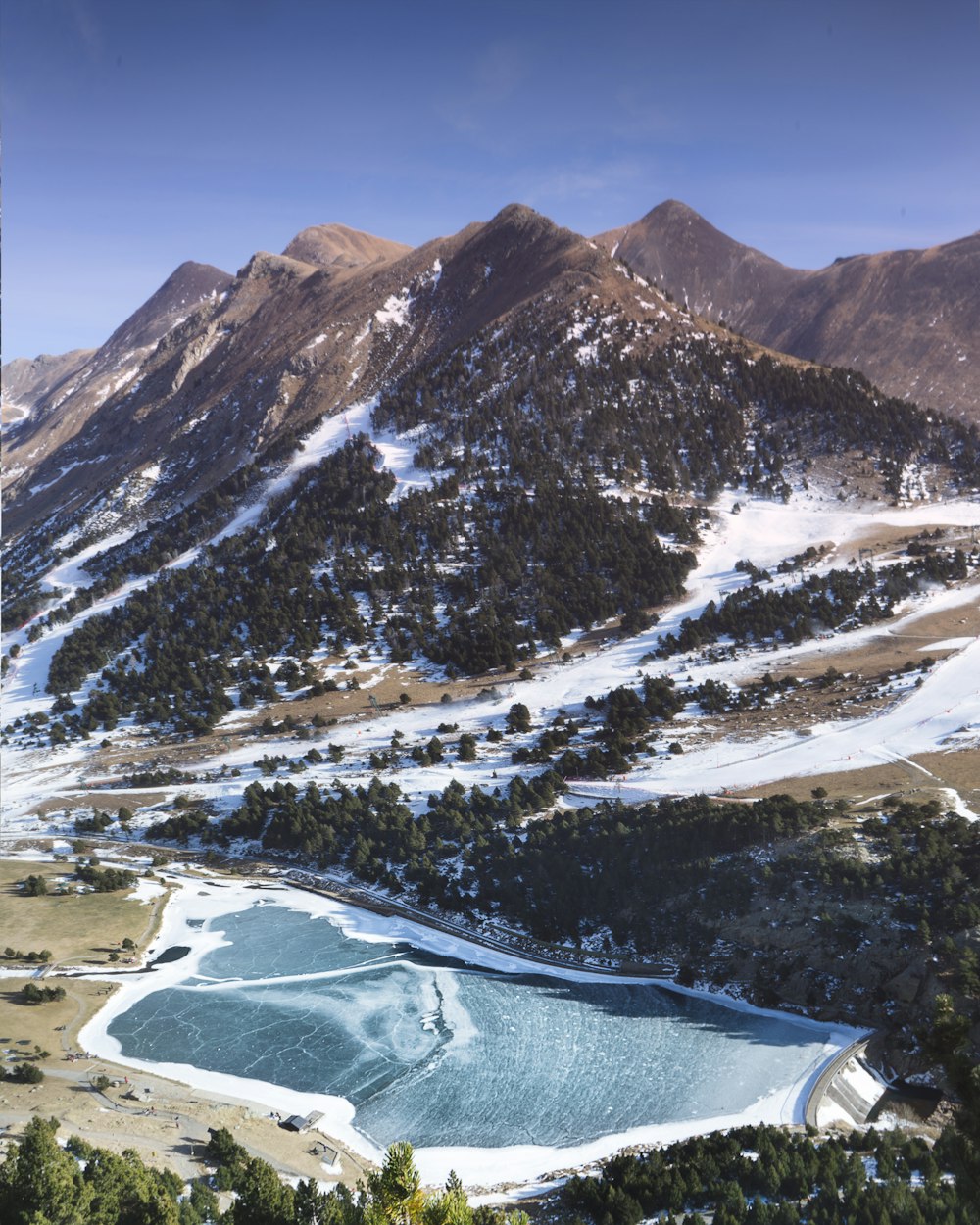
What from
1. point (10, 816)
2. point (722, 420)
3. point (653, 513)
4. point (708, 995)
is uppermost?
point (722, 420)

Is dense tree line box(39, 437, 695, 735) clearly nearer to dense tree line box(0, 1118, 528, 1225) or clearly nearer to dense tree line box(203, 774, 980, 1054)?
dense tree line box(203, 774, 980, 1054)

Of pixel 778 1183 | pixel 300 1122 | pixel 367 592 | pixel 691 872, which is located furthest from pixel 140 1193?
pixel 367 592

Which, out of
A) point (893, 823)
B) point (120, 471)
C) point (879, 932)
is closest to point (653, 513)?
point (893, 823)

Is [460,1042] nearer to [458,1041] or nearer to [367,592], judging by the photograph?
[458,1041]

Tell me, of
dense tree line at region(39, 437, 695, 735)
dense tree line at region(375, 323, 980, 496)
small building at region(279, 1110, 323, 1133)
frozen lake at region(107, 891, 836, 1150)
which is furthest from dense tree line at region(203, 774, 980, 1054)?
dense tree line at region(375, 323, 980, 496)

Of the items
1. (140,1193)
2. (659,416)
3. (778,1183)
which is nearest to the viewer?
(140,1193)

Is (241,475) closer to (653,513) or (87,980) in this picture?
(653,513)
